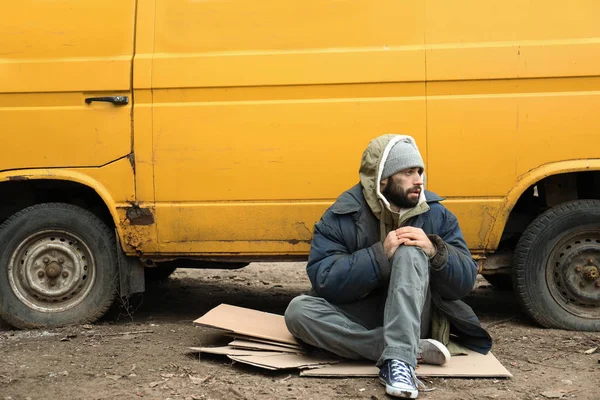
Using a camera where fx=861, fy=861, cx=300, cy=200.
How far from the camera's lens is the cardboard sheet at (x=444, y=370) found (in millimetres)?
4418

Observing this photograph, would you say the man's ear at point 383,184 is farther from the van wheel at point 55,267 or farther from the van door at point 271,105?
the van wheel at point 55,267

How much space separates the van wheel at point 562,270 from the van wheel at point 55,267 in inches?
105

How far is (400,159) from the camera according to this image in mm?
4578

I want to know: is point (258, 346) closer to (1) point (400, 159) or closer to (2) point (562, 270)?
(1) point (400, 159)

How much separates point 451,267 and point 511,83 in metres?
1.46

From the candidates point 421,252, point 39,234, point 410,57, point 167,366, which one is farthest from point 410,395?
point 39,234

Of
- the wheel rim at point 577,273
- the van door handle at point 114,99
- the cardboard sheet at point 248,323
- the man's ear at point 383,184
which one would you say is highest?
the van door handle at point 114,99

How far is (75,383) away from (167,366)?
1.68ft

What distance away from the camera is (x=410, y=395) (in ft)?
13.2

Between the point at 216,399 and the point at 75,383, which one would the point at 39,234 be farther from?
the point at 216,399

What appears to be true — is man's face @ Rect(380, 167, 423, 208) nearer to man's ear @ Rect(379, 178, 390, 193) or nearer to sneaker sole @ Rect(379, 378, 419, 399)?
man's ear @ Rect(379, 178, 390, 193)

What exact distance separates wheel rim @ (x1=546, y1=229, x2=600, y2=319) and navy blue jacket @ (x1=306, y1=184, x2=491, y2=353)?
102cm

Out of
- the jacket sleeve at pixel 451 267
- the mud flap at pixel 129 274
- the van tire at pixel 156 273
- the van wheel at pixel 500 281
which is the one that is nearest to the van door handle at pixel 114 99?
Result: the mud flap at pixel 129 274

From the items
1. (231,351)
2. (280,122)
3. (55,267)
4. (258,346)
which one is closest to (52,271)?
(55,267)
